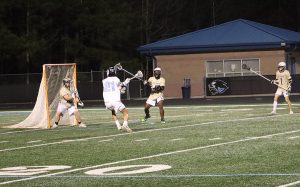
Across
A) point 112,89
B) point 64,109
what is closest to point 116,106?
point 112,89

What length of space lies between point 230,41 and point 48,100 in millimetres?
26589

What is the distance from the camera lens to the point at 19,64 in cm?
5934

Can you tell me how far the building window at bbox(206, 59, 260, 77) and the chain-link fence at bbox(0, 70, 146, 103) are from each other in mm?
5873

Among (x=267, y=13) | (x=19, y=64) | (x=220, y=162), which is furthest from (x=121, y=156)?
(x=267, y=13)

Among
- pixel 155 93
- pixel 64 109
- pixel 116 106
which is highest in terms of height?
pixel 155 93

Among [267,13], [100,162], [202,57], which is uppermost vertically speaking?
[267,13]

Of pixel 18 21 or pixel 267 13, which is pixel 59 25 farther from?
pixel 267 13

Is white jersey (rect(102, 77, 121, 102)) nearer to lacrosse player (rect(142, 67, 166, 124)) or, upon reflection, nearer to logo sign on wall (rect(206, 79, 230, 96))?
lacrosse player (rect(142, 67, 166, 124))

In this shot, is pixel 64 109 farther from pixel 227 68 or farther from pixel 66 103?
pixel 227 68

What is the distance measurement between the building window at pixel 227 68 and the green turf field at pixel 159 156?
91.3ft

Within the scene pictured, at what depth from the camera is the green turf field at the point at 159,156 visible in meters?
10.7

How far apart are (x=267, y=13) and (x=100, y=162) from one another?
70081 mm

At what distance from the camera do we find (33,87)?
52.8m

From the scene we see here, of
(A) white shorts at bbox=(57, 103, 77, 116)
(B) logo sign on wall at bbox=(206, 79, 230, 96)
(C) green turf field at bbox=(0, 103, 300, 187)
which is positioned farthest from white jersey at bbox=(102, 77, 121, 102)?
(B) logo sign on wall at bbox=(206, 79, 230, 96)
